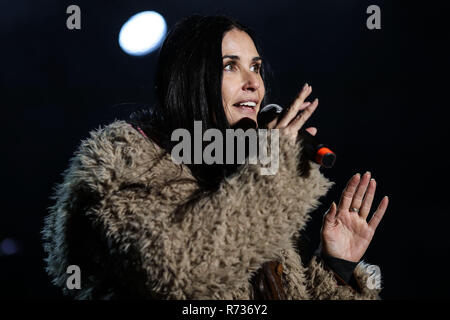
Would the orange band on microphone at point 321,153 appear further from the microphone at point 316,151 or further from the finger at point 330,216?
the finger at point 330,216

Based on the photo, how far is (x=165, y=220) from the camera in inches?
36.0

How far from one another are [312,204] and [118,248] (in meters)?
0.48

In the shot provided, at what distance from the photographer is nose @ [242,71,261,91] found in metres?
1.34

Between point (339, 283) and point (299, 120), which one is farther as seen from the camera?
point (339, 283)

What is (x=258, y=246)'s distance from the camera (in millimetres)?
926

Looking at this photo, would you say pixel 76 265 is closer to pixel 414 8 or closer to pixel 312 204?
pixel 312 204

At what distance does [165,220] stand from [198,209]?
8cm

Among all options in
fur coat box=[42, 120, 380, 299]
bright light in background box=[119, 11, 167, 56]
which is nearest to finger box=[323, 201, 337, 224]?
fur coat box=[42, 120, 380, 299]

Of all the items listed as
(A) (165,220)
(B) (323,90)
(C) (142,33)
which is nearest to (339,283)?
(A) (165,220)

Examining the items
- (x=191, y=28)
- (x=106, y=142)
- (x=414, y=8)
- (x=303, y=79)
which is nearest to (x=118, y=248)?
(x=106, y=142)

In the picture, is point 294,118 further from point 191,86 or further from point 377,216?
point 377,216

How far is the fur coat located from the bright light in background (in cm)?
163

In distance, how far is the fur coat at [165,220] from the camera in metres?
0.89

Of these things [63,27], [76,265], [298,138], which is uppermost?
[63,27]
